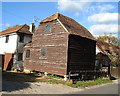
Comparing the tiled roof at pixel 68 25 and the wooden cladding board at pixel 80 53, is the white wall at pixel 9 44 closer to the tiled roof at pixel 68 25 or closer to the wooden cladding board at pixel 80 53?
the tiled roof at pixel 68 25

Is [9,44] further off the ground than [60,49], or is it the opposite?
[9,44]

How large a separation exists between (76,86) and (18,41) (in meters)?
14.0

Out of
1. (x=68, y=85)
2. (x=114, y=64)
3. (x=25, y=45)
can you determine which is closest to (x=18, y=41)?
(x=25, y=45)

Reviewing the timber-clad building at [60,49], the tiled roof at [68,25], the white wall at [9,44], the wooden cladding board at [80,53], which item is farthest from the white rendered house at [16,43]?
the wooden cladding board at [80,53]

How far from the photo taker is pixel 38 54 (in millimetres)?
21672

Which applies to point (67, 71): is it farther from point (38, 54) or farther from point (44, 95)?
point (44, 95)

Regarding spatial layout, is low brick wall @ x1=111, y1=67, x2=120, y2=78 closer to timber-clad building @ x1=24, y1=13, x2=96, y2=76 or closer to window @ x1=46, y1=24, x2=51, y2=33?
timber-clad building @ x1=24, y1=13, x2=96, y2=76

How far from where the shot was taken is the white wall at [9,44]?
25322 millimetres

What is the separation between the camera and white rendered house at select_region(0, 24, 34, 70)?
24.7 metres

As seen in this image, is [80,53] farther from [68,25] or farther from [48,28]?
[48,28]

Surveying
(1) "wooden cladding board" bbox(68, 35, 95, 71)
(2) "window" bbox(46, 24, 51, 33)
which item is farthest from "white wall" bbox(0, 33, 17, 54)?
(1) "wooden cladding board" bbox(68, 35, 95, 71)

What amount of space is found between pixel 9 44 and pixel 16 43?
2.07m

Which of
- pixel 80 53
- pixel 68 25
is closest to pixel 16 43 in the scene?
pixel 68 25

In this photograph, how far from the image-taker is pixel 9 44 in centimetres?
2630
